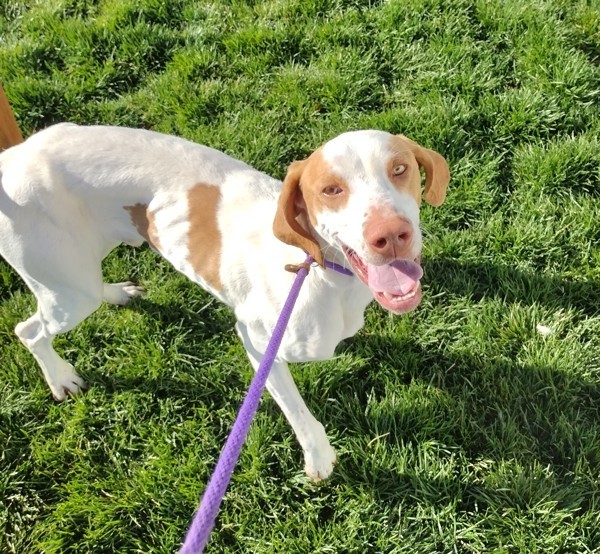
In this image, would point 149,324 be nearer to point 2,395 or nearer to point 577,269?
→ point 2,395

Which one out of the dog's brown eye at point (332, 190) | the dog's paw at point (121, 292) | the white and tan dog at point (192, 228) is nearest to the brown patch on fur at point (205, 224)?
the white and tan dog at point (192, 228)

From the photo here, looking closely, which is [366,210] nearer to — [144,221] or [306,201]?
[306,201]

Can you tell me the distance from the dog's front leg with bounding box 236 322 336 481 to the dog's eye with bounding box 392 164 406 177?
1.11 meters

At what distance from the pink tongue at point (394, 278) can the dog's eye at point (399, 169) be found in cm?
33

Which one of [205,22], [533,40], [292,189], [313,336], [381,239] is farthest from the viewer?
[205,22]

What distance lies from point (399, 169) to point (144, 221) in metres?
1.30

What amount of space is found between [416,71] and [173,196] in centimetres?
266

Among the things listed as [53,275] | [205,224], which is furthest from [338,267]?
[53,275]

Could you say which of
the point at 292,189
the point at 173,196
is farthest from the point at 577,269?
the point at 173,196

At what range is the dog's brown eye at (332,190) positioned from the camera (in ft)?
7.89

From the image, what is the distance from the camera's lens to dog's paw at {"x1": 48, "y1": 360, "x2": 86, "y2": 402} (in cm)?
374

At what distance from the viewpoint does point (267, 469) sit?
11.3ft

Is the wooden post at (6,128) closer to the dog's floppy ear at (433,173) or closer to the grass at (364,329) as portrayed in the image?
the grass at (364,329)

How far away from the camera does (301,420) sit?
10.5ft
